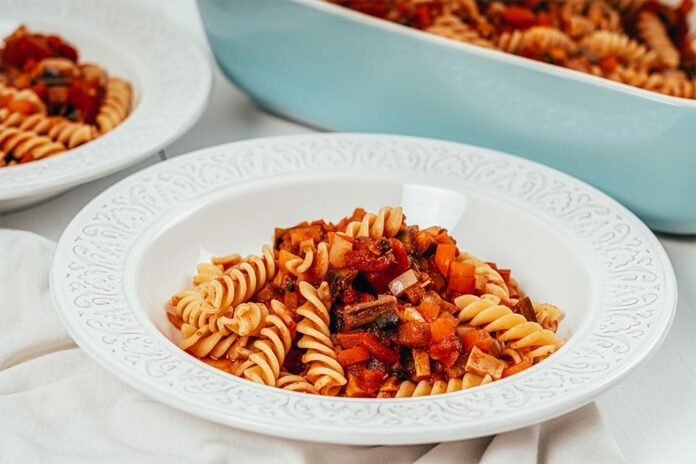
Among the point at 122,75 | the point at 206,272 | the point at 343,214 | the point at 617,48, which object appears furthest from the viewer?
the point at 122,75

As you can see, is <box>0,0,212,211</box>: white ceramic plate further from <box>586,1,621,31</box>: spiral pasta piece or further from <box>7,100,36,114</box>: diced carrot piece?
<box>586,1,621,31</box>: spiral pasta piece

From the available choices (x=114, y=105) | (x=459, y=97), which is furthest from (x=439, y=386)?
(x=114, y=105)

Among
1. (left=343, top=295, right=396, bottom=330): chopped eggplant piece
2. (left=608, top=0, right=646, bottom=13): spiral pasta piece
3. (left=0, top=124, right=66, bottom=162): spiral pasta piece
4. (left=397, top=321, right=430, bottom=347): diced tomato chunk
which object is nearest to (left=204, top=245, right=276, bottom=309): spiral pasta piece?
(left=343, top=295, right=396, bottom=330): chopped eggplant piece

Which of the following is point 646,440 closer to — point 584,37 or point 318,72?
point 318,72

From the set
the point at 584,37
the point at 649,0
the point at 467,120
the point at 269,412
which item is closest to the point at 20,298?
the point at 269,412

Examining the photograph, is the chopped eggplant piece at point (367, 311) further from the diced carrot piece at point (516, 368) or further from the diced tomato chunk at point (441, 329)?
the diced carrot piece at point (516, 368)

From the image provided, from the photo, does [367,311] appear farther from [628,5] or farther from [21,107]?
[628,5]
